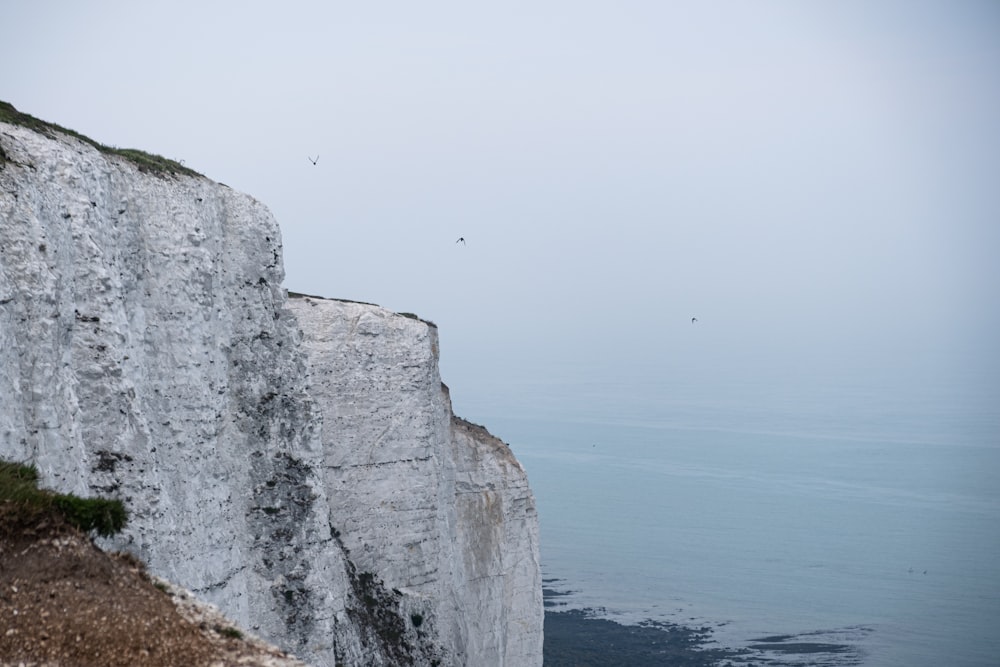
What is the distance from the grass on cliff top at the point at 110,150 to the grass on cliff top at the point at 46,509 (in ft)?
22.0

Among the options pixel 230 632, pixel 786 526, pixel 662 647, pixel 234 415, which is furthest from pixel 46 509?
pixel 786 526

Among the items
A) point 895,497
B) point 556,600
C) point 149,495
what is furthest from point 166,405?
point 895,497

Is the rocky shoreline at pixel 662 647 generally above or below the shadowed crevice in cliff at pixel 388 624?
below

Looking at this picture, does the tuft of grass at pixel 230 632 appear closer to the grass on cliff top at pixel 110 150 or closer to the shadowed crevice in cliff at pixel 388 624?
the grass on cliff top at pixel 110 150

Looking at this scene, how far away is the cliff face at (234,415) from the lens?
15070 mm

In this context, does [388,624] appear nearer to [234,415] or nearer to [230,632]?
[234,415]

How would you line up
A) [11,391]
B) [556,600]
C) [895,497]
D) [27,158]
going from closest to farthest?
[11,391] → [27,158] → [556,600] → [895,497]

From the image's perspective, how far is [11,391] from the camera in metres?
13.6


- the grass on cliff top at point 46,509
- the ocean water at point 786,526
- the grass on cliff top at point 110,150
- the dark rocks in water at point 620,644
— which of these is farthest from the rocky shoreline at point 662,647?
the grass on cliff top at point 46,509

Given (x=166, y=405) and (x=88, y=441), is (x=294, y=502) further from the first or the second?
(x=88, y=441)

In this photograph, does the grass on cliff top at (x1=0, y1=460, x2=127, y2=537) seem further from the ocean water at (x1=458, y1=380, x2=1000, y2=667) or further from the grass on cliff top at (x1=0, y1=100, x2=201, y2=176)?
the ocean water at (x1=458, y1=380, x2=1000, y2=667)

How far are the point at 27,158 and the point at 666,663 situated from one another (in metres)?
55.1

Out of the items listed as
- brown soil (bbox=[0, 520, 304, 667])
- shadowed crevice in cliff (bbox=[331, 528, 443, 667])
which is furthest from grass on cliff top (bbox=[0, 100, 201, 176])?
shadowed crevice in cliff (bbox=[331, 528, 443, 667])

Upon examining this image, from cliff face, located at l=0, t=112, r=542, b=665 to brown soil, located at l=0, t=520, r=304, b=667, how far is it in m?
4.18
